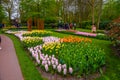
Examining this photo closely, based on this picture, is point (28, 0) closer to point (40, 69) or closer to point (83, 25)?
point (83, 25)

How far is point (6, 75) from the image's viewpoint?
752cm

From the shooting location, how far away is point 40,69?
8.03 m

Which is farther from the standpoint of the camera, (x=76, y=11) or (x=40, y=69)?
(x=76, y=11)

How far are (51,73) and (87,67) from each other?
116 centimetres

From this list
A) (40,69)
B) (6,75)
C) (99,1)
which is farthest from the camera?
(99,1)

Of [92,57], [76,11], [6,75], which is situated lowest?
[6,75]

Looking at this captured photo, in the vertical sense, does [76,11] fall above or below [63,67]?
above

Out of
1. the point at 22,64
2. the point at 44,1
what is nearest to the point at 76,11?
the point at 44,1

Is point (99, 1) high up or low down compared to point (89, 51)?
up

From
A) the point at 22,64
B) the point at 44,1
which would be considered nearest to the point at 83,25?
the point at 44,1

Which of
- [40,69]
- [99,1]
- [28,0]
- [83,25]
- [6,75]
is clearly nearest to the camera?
[6,75]

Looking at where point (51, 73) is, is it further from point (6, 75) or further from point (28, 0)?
point (28, 0)

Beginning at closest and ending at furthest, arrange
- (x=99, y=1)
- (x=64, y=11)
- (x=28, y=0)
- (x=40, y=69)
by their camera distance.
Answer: (x=40, y=69) < (x=28, y=0) < (x=99, y=1) < (x=64, y=11)

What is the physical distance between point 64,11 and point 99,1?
16.4 metres
